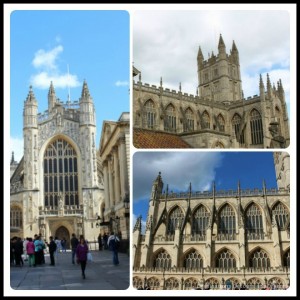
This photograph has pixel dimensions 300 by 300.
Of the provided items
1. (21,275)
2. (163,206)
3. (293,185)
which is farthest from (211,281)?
(21,275)

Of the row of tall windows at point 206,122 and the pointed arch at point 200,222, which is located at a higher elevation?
the row of tall windows at point 206,122

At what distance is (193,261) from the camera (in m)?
6.74

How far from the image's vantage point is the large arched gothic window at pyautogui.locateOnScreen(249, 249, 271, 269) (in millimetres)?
6430

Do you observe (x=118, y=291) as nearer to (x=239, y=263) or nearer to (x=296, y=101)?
(x=239, y=263)

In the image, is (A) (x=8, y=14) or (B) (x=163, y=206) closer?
(A) (x=8, y=14)

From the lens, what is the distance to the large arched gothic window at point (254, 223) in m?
6.56

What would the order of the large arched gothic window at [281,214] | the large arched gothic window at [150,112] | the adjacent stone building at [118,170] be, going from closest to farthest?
the large arched gothic window at [281,214] → the adjacent stone building at [118,170] → the large arched gothic window at [150,112]

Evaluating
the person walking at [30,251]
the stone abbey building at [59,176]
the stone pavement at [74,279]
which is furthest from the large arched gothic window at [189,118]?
the stone pavement at [74,279]

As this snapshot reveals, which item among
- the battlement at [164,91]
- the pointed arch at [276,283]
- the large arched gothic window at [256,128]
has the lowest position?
the pointed arch at [276,283]

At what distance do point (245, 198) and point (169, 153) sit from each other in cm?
144

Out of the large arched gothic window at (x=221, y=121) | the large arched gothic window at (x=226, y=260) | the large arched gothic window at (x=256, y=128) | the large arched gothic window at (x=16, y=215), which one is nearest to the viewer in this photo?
the large arched gothic window at (x=226, y=260)

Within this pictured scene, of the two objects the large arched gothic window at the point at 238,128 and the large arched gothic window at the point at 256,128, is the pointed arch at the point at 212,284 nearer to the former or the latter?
the large arched gothic window at the point at 256,128

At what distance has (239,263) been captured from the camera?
653cm

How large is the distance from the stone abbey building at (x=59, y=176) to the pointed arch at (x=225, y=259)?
1666cm
